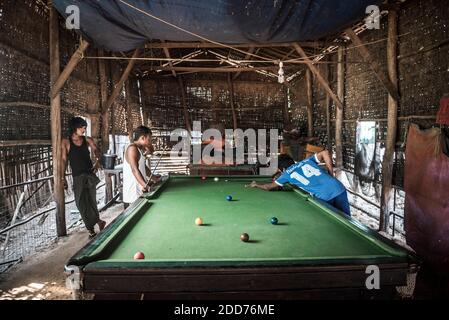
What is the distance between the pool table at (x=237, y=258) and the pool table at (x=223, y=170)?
4.10 m

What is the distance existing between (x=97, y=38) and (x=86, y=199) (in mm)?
2260

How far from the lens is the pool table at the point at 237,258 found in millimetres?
1560

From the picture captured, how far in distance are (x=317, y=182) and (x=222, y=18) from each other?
2081 mm

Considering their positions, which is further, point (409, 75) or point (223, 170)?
point (223, 170)

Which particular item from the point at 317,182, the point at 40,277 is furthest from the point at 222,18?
the point at 40,277

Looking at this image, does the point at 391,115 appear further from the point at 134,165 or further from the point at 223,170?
the point at 134,165

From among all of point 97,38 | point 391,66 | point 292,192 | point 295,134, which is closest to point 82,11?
point 97,38

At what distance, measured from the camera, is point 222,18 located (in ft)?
10.5

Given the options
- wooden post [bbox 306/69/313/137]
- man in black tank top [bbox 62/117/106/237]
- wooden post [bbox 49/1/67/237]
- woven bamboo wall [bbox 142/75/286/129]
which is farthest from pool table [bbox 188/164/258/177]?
woven bamboo wall [bbox 142/75/286/129]

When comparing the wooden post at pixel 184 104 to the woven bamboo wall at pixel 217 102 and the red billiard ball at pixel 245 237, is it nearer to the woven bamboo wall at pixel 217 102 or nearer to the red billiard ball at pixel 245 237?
the woven bamboo wall at pixel 217 102

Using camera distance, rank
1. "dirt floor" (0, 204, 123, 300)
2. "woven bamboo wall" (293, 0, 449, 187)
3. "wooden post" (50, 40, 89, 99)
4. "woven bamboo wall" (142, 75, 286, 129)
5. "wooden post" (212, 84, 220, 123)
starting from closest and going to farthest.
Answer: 1. "dirt floor" (0, 204, 123, 300)
2. "woven bamboo wall" (293, 0, 449, 187)
3. "wooden post" (50, 40, 89, 99)
4. "woven bamboo wall" (142, 75, 286, 129)
5. "wooden post" (212, 84, 220, 123)

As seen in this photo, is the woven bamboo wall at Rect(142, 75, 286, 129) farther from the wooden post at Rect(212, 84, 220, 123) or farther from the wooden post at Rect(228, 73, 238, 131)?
the wooden post at Rect(228, 73, 238, 131)

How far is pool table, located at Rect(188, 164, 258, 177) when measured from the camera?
682 centimetres
